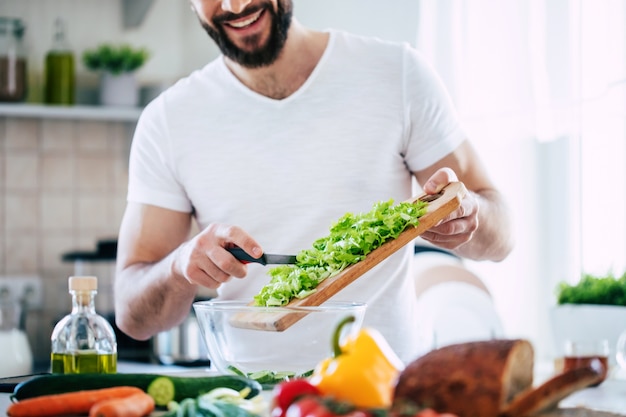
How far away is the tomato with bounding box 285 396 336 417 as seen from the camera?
2.86 ft

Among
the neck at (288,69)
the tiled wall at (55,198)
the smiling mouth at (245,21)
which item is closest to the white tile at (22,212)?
the tiled wall at (55,198)

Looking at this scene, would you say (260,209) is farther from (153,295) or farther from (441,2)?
(441,2)

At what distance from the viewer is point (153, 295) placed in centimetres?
194

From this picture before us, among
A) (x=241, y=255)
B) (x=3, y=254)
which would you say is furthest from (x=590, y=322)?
(x=3, y=254)

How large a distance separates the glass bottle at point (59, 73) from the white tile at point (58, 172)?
0.86 feet

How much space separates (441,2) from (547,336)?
1.08 metres

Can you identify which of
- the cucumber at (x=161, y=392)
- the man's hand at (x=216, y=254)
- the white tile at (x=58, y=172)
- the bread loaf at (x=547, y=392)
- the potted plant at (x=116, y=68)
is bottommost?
the cucumber at (x=161, y=392)

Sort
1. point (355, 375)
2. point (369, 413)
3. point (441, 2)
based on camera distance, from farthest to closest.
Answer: point (441, 2), point (355, 375), point (369, 413)

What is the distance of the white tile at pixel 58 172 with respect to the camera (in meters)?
3.91

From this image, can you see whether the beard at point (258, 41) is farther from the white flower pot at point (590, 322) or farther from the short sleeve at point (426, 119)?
the white flower pot at point (590, 322)

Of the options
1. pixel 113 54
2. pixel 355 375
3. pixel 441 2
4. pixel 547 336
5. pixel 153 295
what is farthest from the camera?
pixel 113 54

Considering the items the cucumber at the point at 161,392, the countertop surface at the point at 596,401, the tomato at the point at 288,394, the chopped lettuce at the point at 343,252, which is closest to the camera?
the tomato at the point at 288,394

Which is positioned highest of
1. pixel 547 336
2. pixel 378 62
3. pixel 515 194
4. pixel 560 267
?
pixel 378 62

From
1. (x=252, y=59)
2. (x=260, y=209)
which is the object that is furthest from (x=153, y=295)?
(x=252, y=59)
